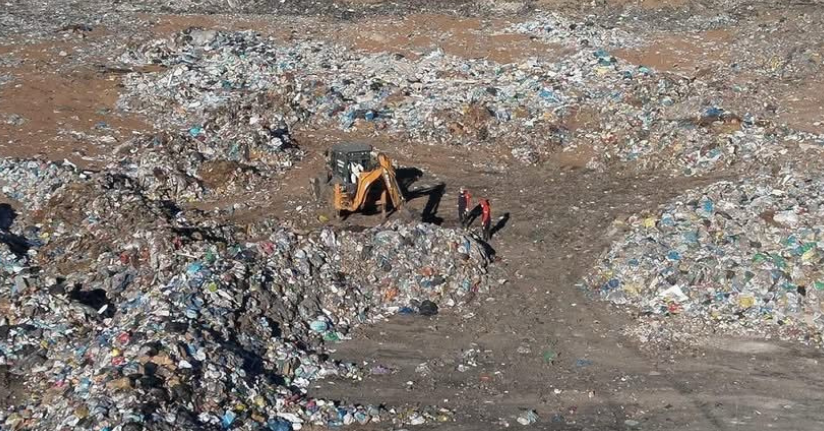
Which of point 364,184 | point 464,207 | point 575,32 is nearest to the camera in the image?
point 364,184

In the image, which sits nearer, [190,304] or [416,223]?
[190,304]

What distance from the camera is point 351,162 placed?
46.4 feet

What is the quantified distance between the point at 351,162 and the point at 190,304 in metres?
3.78

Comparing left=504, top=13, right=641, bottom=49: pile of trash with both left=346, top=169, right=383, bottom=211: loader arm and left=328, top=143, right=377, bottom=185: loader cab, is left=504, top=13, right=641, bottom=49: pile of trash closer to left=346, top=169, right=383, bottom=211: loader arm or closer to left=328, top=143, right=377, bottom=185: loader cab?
left=328, top=143, right=377, bottom=185: loader cab

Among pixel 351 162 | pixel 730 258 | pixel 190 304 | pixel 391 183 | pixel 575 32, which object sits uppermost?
pixel 575 32

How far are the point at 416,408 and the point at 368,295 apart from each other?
7.77 ft

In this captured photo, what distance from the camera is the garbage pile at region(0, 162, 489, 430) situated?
991 cm

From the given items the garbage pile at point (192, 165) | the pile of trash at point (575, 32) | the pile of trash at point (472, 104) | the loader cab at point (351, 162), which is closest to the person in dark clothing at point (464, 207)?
the loader cab at point (351, 162)

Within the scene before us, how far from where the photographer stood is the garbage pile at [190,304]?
9.91 m

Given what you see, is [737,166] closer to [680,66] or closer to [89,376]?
[680,66]

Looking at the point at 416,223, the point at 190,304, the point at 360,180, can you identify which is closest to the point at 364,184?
the point at 360,180

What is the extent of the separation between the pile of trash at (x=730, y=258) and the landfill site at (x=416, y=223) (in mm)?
35

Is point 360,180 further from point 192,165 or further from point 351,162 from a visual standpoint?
point 192,165

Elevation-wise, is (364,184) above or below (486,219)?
above
